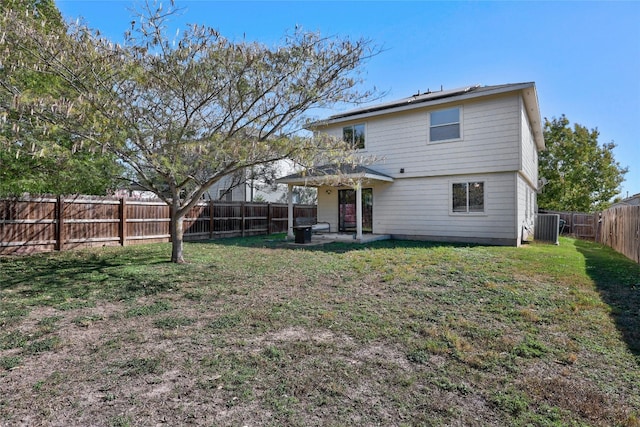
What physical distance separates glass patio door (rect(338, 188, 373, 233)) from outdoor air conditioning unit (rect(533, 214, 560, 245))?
656cm

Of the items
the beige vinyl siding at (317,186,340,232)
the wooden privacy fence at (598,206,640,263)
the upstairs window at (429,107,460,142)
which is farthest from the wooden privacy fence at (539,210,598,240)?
the beige vinyl siding at (317,186,340,232)

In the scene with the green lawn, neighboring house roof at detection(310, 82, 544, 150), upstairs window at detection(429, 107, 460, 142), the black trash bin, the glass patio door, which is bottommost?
the green lawn

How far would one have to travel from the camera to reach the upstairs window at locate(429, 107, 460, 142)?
12.1 m

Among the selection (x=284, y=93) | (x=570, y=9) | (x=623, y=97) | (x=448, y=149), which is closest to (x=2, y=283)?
(x=284, y=93)

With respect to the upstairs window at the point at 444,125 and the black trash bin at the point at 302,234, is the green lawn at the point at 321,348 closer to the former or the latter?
the black trash bin at the point at 302,234

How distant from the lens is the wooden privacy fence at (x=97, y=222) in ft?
31.0

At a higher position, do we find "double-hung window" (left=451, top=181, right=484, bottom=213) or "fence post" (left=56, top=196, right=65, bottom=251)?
"double-hung window" (left=451, top=181, right=484, bottom=213)

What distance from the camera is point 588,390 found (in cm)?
279

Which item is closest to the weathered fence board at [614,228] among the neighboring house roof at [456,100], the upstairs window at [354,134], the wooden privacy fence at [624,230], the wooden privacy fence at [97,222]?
the wooden privacy fence at [624,230]

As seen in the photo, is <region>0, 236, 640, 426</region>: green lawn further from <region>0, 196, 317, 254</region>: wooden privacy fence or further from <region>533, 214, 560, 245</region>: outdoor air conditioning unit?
<region>533, 214, 560, 245</region>: outdoor air conditioning unit

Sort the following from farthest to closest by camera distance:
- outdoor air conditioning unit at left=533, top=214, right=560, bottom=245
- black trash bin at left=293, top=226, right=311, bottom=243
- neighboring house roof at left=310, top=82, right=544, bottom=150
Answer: outdoor air conditioning unit at left=533, top=214, right=560, bottom=245 < black trash bin at left=293, top=226, right=311, bottom=243 < neighboring house roof at left=310, top=82, right=544, bottom=150

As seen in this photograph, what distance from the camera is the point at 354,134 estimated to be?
1453 cm

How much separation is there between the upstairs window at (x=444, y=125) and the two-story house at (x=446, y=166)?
0.03 metres

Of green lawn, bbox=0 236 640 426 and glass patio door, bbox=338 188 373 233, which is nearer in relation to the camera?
green lawn, bbox=0 236 640 426
